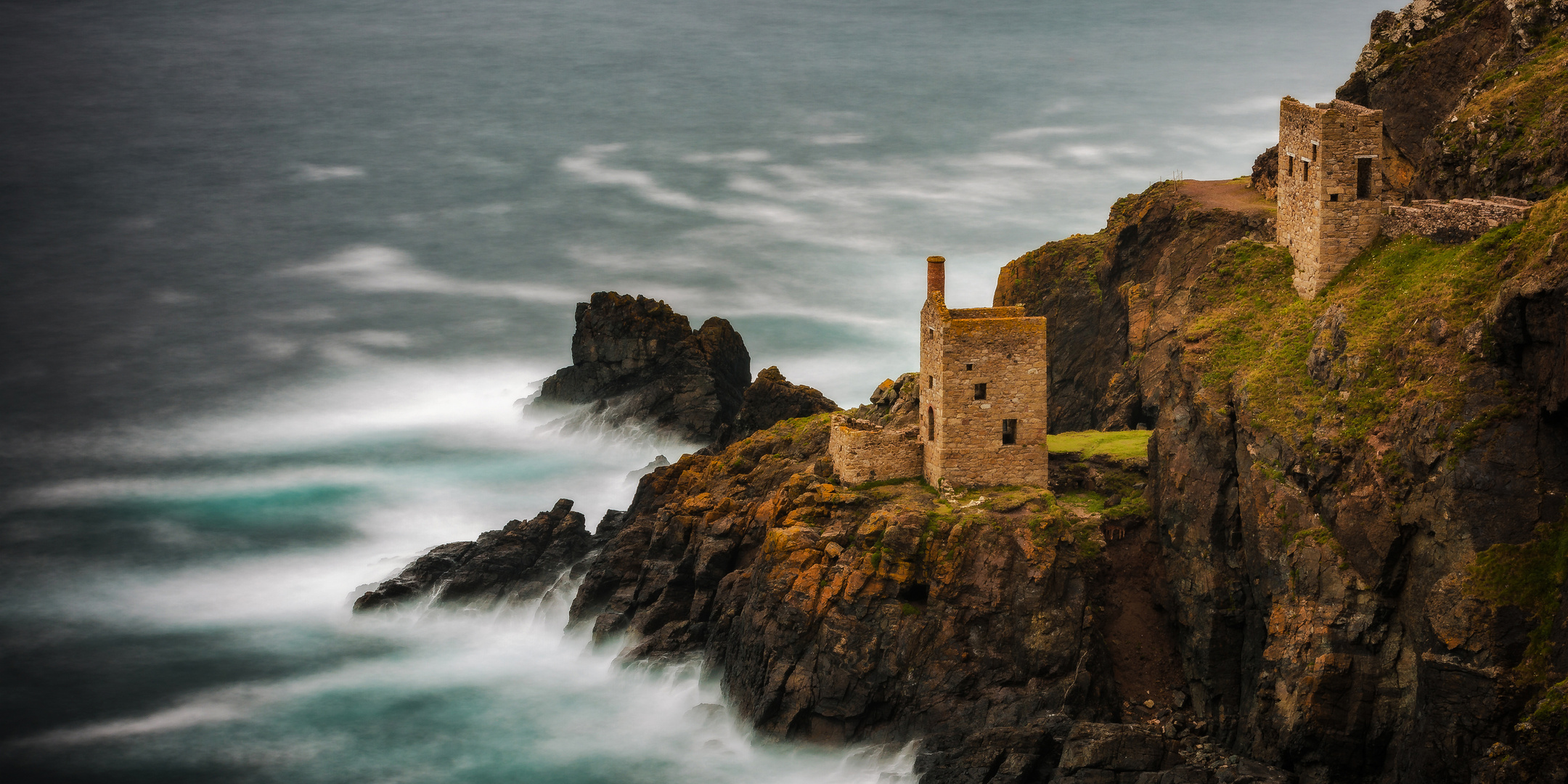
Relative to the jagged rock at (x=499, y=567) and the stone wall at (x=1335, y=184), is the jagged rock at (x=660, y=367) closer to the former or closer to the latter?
the jagged rock at (x=499, y=567)

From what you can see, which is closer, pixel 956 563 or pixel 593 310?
pixel 956 563

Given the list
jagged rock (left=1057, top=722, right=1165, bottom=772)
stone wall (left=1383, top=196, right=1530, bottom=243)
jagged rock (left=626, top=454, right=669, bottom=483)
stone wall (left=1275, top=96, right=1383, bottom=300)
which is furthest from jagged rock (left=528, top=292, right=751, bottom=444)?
jagged rock (left=1057, top=722, right=1165, bottom=772)

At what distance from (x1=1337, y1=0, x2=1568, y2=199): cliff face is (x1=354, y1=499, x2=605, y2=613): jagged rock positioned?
38.0m

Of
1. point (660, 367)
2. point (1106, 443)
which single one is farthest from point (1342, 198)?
point (660, 367)

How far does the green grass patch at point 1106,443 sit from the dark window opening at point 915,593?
911cm

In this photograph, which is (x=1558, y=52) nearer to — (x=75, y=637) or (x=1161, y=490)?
(x=1161, y=490)

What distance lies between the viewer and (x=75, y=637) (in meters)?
84.0

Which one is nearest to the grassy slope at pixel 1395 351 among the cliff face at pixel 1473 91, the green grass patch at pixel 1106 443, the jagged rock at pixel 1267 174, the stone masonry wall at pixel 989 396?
the cliff face at pixel 1473 91

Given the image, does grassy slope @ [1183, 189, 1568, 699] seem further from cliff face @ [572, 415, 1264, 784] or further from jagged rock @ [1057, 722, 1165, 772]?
jagged rock @ [1057, 722, 1165, 772]

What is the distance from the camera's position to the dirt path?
7931cm

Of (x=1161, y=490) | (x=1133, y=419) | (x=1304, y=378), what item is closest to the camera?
(x=1304, y=378)

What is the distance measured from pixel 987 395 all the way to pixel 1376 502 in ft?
51.4

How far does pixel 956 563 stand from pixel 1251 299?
45.9 feet

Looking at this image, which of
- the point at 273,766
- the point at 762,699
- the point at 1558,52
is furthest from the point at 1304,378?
the point at 273,766
